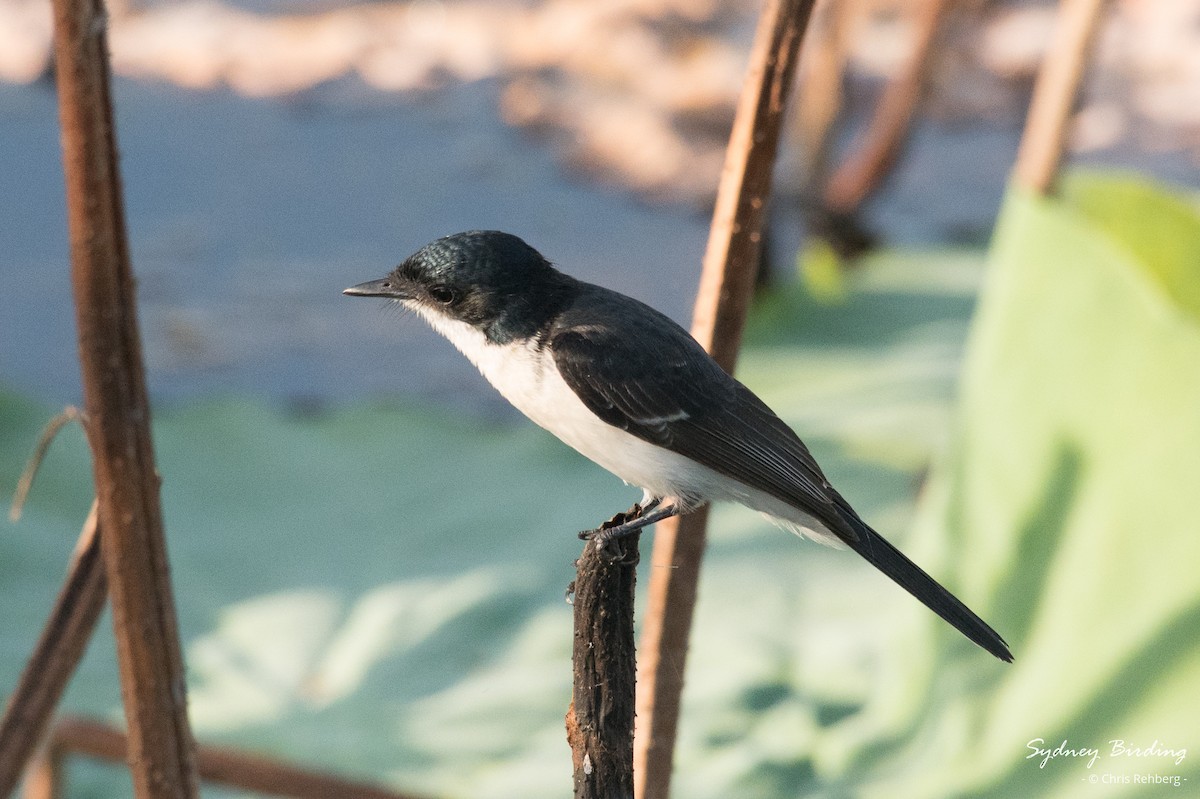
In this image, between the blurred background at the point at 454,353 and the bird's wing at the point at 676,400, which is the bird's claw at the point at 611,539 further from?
the blurred background at the point at 454,353

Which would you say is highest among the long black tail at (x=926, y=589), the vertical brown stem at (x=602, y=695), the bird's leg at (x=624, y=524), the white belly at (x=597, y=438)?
the white belly at (x=597, y=438)

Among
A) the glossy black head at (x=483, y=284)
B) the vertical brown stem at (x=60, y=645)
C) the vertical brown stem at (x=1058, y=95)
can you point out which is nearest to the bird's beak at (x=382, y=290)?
the glossy black head at (x=483, y=284)

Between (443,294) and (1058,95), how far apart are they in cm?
111

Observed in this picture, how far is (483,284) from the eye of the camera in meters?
1.29

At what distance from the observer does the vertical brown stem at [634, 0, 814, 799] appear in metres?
1.14

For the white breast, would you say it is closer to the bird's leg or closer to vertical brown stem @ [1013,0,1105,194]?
the bird's leg

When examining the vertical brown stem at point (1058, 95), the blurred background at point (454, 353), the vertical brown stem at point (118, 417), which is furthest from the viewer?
the blurred background at point (454, 353)

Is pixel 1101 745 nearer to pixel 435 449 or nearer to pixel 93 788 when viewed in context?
pixel 93 788

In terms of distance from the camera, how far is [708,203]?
391 cm

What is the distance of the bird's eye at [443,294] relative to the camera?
1309mm

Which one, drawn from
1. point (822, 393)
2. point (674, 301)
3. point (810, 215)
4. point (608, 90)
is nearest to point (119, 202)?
point (822, 393)

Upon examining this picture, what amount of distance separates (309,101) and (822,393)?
6.02ft

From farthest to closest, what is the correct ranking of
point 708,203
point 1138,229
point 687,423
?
point 708,203
point 1138,229
point 687,423

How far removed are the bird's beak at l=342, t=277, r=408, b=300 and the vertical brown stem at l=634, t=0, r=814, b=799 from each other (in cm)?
30
